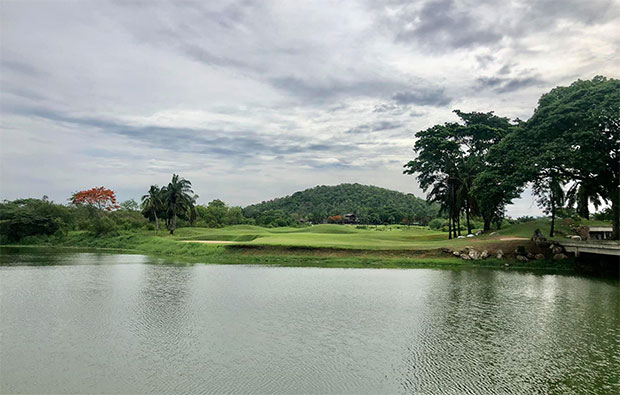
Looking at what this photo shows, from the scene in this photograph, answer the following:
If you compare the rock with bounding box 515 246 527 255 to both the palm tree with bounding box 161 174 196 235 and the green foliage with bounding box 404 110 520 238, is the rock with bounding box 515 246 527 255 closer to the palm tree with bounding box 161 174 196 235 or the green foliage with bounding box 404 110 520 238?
the green foliage with bounding box 404 110 520 238

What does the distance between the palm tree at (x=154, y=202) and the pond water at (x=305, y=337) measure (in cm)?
4514

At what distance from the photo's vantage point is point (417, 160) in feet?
184

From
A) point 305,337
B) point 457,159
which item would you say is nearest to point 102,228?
point 457,159

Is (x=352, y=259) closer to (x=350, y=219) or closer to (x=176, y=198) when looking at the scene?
(x=176, y=198)

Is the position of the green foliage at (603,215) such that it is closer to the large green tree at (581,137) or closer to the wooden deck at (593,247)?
the large green tree at (581,137)

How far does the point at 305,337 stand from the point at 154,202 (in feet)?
200

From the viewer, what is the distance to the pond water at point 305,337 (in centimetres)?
1057

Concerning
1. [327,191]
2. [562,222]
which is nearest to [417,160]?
[562,222]

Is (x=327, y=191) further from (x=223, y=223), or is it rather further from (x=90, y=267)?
(x=90, y=267)

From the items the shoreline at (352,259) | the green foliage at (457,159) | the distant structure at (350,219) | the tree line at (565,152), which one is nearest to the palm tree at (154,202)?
the shoreline at (352,259)

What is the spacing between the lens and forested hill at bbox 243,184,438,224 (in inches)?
4923

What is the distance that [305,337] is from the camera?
14.0 metres

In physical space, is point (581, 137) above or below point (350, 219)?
above

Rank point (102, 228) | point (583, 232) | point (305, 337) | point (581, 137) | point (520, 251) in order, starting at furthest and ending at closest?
1. point (102, 228)
2. point (583, 232)
3. point (520, 251)
4. point (581, 137)
5. point (305, 337)
